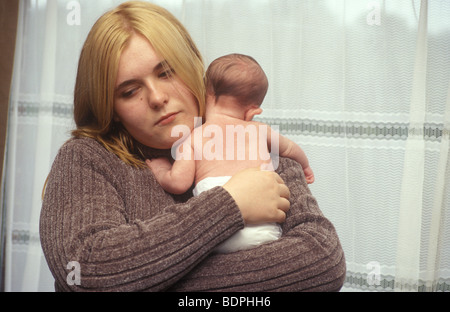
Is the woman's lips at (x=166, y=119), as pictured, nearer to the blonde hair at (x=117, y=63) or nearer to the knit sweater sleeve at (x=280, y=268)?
the blonde hair at (x=117, y=63)

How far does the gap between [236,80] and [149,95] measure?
173mm

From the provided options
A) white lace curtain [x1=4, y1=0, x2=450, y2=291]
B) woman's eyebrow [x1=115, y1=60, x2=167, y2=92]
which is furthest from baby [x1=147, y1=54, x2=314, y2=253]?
white lace curtain [x1=4, y1=0, x2=450, y2=291]

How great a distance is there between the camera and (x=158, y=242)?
58 cm

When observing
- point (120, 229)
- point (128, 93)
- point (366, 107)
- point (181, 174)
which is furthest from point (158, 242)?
point (366, 107)

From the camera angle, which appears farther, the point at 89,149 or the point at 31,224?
the point at 31,224

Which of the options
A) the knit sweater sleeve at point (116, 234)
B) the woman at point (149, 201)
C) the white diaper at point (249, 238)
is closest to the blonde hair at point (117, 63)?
the woman at point (149, 201)

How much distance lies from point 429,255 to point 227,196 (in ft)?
3.27

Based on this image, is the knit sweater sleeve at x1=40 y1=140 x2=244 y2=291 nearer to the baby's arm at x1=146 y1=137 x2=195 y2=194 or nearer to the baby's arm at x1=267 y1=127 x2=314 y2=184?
the baby's arm at x1=146 y1=137 x2=195 y2=194

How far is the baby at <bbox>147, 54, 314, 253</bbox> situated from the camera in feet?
2.33

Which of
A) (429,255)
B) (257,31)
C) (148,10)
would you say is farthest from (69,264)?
(429,255)

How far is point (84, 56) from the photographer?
75 centimetres

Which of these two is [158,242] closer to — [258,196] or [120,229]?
[120,229]

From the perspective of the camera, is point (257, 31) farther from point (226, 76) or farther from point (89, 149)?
point (89, 149)
